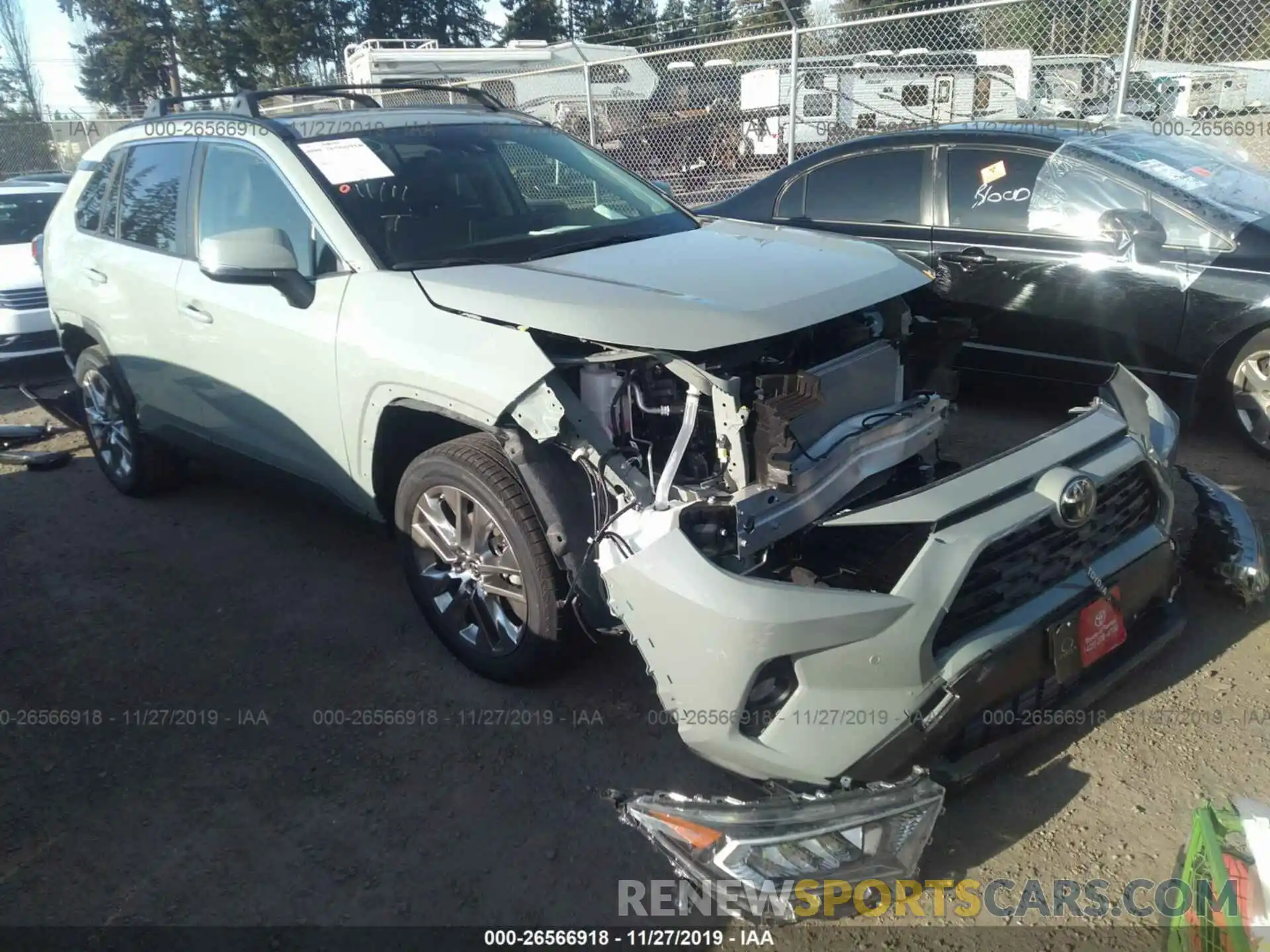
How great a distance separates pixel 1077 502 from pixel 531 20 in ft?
152

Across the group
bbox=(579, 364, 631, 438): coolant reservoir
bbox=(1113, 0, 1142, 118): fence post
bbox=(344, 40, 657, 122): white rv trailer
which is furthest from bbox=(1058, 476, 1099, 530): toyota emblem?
bbox=(344, 40, 657, 122): white rv trailer

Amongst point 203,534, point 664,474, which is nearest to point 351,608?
point 203,534

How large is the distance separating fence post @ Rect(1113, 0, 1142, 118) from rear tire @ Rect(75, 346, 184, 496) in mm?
6617

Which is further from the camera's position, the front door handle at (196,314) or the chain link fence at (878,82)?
the chain link fence at (878,82)

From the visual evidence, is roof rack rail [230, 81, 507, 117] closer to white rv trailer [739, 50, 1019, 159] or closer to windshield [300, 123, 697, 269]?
windshield [300, 123, 697, 269]

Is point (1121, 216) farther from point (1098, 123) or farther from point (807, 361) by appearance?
point (807, 361)

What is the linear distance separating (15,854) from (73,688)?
982mm

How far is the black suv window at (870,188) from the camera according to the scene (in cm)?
579

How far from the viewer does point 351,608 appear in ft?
14.0

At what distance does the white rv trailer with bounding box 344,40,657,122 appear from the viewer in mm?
14969

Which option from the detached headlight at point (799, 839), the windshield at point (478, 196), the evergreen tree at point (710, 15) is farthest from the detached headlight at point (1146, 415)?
the evergreen tree at point (710, 15)

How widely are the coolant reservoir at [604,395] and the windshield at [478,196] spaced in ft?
2.55

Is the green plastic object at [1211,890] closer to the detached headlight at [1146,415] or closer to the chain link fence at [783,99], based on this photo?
the detached headlight at [1146,415]

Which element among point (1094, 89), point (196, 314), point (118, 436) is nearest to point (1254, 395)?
point (196, 314)
